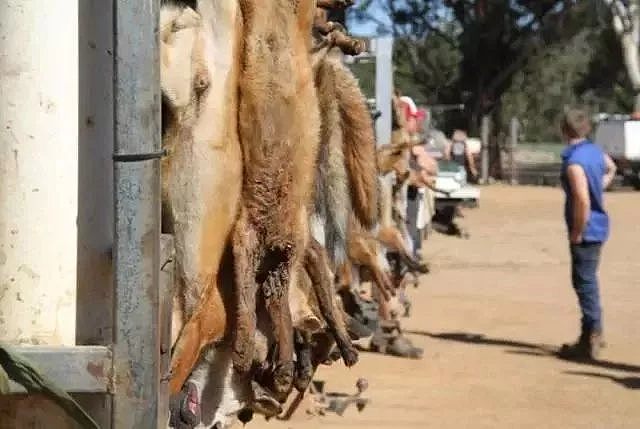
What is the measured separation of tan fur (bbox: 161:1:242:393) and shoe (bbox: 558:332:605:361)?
8.45 meters

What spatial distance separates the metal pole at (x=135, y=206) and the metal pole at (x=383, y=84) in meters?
7.28

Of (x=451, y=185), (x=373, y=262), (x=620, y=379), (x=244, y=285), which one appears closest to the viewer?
(x=244, y=285)

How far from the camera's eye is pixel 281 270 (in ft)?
9.48

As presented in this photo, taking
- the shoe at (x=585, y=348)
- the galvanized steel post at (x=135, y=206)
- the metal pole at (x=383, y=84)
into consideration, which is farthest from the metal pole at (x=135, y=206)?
the shoe at (x=585, y=348)

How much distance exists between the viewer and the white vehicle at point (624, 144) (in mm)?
39875

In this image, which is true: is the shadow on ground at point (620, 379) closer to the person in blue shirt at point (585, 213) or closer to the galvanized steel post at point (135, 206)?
the person in blue shirt at point (585, 213)

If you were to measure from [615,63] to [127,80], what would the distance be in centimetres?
5730

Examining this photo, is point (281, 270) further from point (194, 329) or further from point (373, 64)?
point (373, 64)

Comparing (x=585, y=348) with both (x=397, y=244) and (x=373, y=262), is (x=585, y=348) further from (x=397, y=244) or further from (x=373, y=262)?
(x=373, y=262)

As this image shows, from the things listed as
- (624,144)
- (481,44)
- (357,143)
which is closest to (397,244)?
(357,143)

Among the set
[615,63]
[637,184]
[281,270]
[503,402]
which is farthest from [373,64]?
[615,63]

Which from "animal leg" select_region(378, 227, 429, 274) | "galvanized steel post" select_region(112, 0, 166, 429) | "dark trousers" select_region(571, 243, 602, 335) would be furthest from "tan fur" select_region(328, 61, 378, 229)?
"dark trousers" select_region(571, 243, 602, 335)

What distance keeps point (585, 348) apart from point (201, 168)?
870cm

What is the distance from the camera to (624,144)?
39.9 metres
